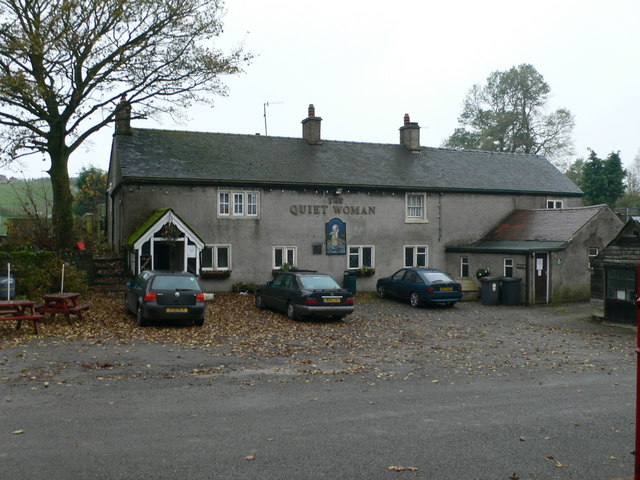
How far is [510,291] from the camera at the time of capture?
77.5ft

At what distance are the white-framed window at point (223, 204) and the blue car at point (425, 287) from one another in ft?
26.6

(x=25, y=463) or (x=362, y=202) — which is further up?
(x=362, y=202)

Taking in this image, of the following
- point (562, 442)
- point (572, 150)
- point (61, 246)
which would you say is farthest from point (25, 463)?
point (572, 150)

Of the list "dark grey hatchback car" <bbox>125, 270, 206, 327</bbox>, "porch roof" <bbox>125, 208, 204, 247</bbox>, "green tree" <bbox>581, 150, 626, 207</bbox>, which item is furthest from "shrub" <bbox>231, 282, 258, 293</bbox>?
"green tree" <bbox>581, 150, 626, 207</bbox>

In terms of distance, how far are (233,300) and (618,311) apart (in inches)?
549

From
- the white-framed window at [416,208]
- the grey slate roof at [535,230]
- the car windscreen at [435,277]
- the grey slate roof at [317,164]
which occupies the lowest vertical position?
the car windscreen at [435,277]

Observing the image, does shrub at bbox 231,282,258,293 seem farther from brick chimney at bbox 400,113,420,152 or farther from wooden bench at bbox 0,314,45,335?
brick chimney at bbox 400,113,420,152

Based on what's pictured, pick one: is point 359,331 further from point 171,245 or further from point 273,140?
point 273,140

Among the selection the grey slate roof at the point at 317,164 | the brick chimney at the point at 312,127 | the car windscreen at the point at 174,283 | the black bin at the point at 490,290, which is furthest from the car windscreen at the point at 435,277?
the brick chimney at the point at 312,127

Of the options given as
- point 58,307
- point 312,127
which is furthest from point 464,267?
point 58,307

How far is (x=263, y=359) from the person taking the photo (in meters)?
11.9

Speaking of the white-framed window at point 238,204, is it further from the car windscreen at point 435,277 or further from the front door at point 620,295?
the front door at point 620,295

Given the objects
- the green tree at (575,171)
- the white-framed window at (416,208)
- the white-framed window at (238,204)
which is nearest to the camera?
the white-framed window at (238,204)

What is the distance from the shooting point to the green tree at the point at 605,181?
50.8 m
